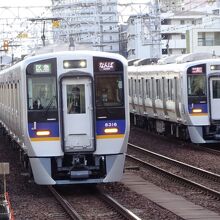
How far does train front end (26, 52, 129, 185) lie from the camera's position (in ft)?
40.7

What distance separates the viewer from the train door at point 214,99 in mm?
20312

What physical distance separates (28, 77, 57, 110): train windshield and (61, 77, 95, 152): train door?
198 millimetres

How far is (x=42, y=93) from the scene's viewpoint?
12.5m

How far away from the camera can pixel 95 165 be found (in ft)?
41.6

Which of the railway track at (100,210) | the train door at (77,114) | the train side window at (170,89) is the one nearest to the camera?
the railway track at (100,210)

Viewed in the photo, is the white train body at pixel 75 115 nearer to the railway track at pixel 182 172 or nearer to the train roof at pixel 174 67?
the railway track at pixel 182 172

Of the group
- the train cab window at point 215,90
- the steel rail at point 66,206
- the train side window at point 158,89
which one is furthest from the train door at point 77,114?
the train side window at point 158,89

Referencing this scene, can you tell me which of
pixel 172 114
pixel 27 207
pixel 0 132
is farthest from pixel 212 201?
pixel 0 132

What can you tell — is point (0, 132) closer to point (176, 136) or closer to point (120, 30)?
point (176, 136)

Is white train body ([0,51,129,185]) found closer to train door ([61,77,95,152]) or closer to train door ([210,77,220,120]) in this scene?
train door ([61,77,95,152])

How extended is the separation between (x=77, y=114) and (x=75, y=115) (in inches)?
1.5

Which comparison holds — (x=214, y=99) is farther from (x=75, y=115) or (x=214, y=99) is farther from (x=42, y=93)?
(x=42, y=93)

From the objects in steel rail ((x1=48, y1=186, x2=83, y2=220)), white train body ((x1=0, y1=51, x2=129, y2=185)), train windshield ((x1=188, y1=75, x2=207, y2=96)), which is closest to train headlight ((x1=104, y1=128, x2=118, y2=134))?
white train body ((x1=0, y1=51, x2=129, y2=185))

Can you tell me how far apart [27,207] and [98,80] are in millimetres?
2539
